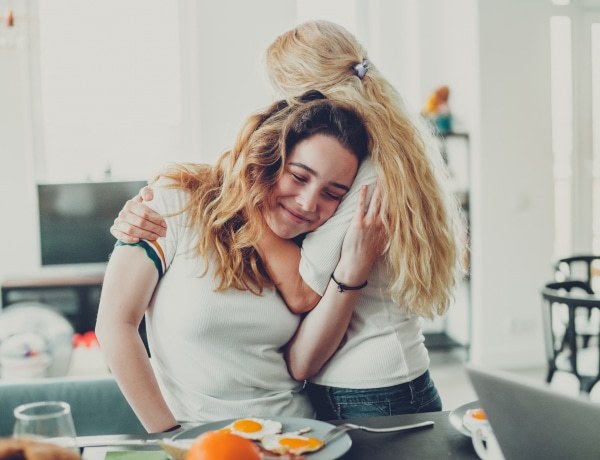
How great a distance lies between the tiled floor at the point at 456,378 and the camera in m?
3.74

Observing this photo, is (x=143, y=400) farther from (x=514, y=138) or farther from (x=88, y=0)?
(x=88, y=0)

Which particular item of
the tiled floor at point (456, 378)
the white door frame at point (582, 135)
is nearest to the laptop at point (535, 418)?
the tiled floor at point (456, 378)

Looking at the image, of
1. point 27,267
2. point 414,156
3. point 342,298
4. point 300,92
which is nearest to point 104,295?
point 342,298

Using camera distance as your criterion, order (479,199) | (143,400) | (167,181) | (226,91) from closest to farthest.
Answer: (143,400) → (167,181) → (479,199) → (226,91)

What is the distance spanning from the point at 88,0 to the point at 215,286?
427 cm

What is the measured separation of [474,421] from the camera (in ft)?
3.56

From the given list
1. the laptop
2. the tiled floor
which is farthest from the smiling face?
the tiled floor

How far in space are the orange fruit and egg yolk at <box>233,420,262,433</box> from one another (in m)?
0.29

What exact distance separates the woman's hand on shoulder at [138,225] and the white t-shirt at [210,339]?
2 cm

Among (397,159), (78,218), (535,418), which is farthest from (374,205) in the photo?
(78,218)

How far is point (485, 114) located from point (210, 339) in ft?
11.4

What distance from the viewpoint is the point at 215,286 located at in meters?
1.38

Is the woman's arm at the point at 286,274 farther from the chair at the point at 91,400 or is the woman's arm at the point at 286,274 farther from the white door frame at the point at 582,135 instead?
the white door frame at the point at 582,135

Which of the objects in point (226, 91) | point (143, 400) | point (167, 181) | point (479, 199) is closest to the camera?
point (143, 400)
